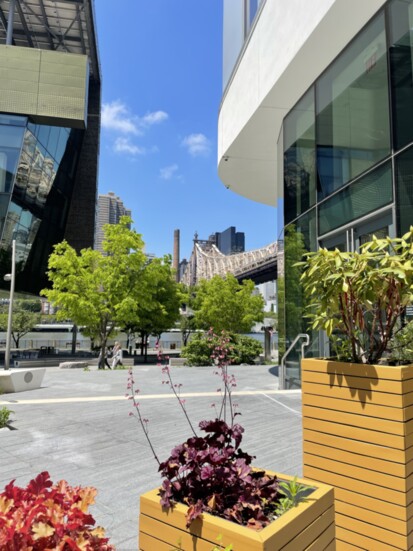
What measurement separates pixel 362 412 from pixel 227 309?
33.4 meters

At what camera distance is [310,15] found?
24.5ft

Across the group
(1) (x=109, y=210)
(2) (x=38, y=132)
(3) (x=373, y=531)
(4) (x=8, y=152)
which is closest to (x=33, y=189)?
(4) (x=8, y=152)

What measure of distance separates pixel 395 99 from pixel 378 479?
6.52m

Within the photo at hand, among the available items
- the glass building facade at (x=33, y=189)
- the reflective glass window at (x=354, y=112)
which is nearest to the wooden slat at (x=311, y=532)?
the reflective glass window at (x=354, y=112)

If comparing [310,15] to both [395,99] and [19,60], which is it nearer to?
[395,99]

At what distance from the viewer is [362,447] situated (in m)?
2.43

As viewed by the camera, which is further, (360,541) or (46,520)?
(360,541)

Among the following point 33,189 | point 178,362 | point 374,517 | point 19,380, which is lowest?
point 178,362

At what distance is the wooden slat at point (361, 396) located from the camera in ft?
7.63

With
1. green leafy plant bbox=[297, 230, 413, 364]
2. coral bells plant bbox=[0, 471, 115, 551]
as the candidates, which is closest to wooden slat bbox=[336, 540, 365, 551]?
green leafy plant bbox=[297, 230, 413, 364]

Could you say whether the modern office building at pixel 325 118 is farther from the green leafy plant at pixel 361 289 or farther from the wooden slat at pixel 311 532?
the wooden slat at pixel 311 532

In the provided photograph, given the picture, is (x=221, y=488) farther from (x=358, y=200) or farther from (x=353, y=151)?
(x=353, y=151)

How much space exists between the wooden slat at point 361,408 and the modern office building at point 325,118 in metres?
4.62

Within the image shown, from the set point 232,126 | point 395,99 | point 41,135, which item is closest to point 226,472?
point 395,99
